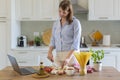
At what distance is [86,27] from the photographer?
182 inches

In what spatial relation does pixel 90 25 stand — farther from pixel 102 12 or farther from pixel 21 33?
pixel 21 33

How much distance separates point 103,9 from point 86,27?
60 centimetres

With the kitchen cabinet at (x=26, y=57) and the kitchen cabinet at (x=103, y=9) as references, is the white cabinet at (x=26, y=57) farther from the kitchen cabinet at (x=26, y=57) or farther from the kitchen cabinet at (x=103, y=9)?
the kitchen cabinet at (x=103, y=9)

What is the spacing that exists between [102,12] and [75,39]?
5.82 feet

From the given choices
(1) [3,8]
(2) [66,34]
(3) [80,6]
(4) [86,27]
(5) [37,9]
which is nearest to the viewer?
(2) [66,34]

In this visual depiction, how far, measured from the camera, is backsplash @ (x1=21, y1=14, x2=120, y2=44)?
181 inches

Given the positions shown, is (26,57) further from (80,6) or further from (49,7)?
(80,6)

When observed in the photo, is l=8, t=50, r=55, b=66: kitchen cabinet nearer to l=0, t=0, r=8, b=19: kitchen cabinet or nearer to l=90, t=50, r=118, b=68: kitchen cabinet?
l=0, t=0, r=8, b=19: kitchen cabinet

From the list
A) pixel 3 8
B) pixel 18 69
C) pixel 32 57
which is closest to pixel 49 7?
pixel 3 8

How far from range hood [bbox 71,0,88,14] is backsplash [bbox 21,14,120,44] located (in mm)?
228

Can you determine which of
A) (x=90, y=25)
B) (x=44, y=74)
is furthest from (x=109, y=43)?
(x=44, y=74)

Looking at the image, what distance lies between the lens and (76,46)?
263 cm

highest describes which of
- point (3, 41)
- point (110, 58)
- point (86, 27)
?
point (86, 27)

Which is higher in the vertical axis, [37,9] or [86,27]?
[37,9]
